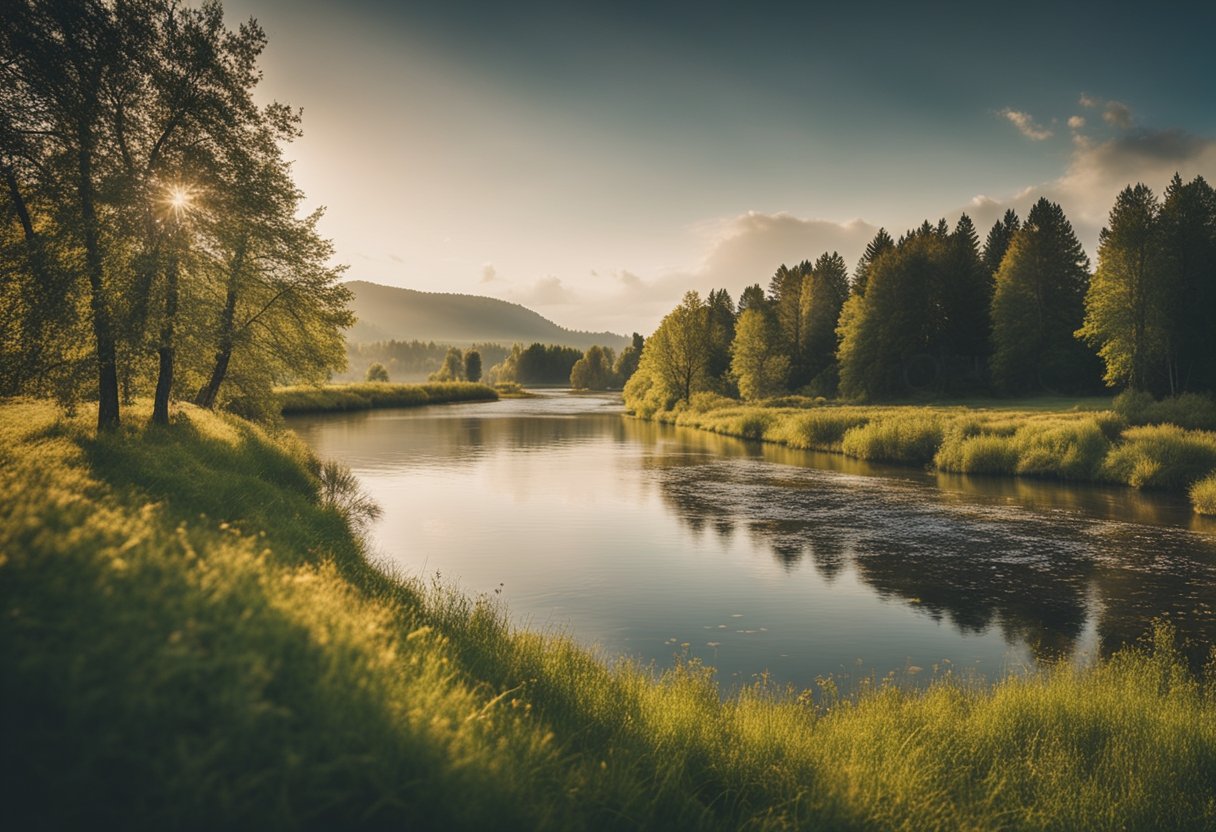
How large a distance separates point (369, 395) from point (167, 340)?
7458 centimetres

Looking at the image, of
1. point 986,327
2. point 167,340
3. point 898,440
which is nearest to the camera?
point 167,340

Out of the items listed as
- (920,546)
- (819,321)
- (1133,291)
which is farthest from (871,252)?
(920,546)

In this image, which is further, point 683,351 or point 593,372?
point 593,372

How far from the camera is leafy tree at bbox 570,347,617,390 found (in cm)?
18800

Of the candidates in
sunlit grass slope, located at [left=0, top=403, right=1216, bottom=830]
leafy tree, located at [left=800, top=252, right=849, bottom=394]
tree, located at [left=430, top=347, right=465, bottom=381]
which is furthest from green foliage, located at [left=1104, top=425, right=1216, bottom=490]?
tree, located at [left=430, top=347, right=465, bottom=381]

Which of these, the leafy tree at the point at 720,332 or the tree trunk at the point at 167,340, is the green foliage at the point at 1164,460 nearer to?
the tree trunk at the point at 167,340

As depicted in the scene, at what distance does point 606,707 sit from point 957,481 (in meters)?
29.0

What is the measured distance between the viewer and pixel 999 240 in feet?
299

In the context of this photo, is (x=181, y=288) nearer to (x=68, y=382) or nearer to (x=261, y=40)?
(x=68, y=382)

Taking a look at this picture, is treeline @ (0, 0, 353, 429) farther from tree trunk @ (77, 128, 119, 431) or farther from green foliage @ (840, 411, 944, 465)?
green foliage @ (840, 411, 944, 465)

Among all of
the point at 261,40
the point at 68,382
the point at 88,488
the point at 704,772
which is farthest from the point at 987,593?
the point at 261,40

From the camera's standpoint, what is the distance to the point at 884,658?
12.8 meters

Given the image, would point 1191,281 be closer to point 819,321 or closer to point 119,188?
point 819,321

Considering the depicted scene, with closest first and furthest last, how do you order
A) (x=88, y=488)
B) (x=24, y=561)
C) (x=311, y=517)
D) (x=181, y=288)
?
(x=24, y=561), (x=88, y=488), (x=311, y=517), (x=181, y=288)
